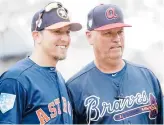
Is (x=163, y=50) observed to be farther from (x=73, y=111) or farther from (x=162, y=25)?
(x=73, y=111)

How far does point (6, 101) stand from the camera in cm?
164

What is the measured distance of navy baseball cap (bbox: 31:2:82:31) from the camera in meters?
1.86

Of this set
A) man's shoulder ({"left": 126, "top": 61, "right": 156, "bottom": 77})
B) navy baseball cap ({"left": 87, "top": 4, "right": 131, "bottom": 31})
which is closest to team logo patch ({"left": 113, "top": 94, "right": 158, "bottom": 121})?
man's shoulder ({"left": 126, "top": 61, "right": 156, "bottom": 77})

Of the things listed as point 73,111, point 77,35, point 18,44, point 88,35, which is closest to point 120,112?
point 73,111

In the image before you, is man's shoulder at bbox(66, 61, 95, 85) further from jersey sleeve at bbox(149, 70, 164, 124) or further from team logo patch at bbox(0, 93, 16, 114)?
team logo patch at bbox(0, 93, 16, 114)

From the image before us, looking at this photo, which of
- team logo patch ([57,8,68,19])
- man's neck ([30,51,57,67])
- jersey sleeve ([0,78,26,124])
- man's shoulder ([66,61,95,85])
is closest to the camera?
jersey sleeve ([0,78,26,124])

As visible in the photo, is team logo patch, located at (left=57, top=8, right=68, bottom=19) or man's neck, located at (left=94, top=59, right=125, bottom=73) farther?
man's neck, located at (left=94, top=59, right=125, bottom=73)

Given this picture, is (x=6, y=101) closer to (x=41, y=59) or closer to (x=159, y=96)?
(x=41, y=59)

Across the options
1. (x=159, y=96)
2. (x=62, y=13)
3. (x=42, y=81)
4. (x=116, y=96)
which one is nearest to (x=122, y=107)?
(x=116, y=96)

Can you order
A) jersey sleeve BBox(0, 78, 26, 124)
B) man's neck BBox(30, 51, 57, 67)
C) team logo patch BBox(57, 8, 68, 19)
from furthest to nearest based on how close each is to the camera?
team logo patch BBox(57, 8, 68, 19) → man's neck BBox(30, 51, 57, 67) → jersey sleeve BBox(0, 78, 26, 124)

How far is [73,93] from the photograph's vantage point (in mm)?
1995

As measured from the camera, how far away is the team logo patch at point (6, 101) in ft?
5.36

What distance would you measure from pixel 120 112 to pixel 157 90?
9.8 inches

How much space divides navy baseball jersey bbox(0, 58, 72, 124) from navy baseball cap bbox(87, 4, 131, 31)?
0.42 meters
